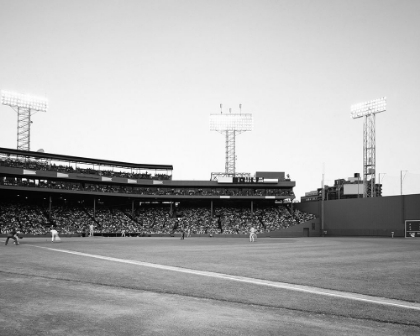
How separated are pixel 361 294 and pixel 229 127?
239 ft

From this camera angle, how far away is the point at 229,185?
78.1m

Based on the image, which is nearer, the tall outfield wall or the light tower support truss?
the tall outfield wall

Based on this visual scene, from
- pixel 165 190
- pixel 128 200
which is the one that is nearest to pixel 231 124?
pixel 165 190

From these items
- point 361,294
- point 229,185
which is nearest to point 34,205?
point 229,185

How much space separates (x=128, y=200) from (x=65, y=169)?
13.4m

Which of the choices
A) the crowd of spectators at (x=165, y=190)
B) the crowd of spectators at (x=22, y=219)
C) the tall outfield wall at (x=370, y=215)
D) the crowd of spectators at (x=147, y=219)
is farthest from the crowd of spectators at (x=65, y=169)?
the tall outfield wall at (x=370, y=215)

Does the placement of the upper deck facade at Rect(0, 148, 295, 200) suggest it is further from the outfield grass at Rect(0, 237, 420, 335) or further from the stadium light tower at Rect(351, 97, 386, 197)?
the outfield grass at Rect(0, 237, 420, 335)

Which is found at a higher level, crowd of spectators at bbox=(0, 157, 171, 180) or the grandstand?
crowd of spectators at bbox=(0, 157, 171, 180)

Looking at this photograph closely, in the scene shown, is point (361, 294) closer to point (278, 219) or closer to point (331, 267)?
point (331, 267)

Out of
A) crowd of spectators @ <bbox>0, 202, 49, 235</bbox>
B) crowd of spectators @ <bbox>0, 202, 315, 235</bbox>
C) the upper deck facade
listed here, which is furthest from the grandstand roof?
crowd of spectators @ <bbox>0, 202, 49, 235</bbox>

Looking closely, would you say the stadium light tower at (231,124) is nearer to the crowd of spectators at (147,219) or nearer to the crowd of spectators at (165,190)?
the crowd of spectators at (165,190)

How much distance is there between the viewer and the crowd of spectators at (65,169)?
62.6 metres

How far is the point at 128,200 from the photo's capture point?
Result: 7625cm

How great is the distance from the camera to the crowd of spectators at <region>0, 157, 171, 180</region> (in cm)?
6264
